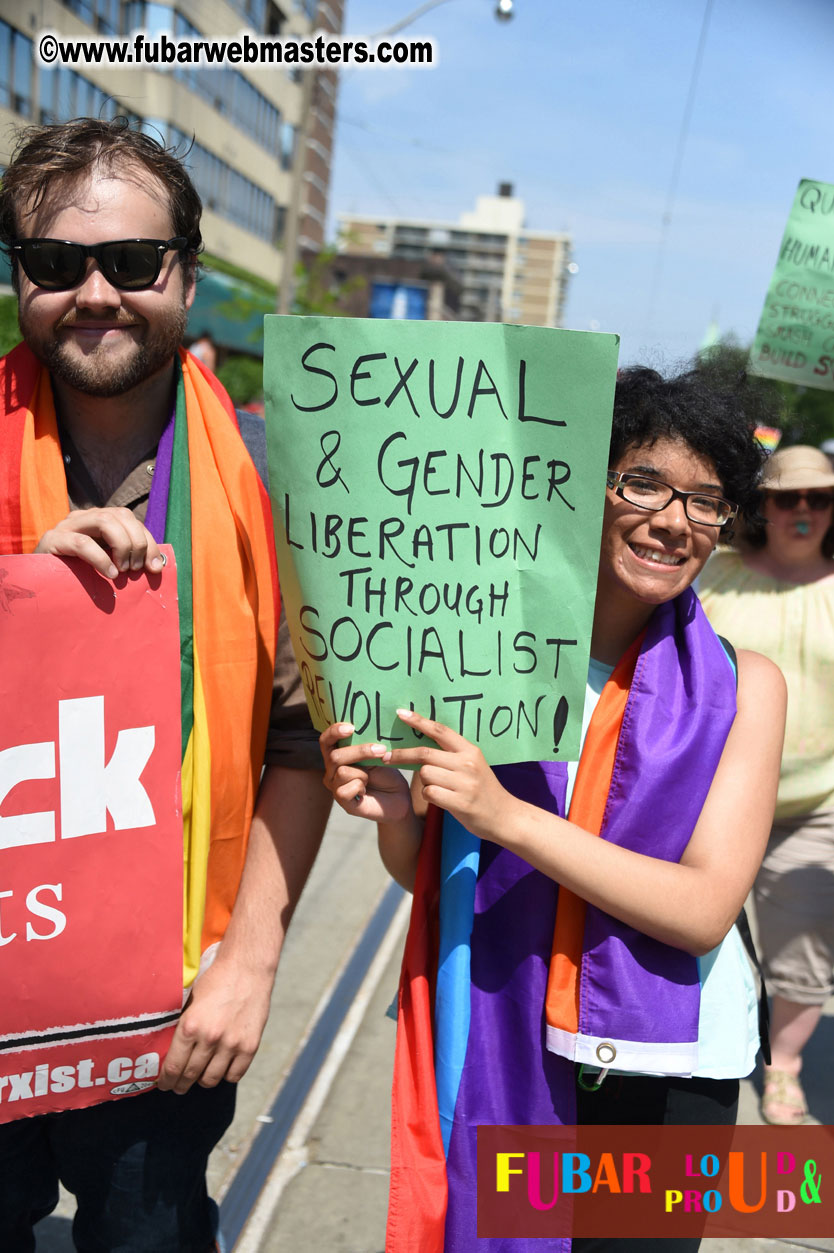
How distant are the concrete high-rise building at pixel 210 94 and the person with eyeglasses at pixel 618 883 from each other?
1352cm

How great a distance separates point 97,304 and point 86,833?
2.57 ft

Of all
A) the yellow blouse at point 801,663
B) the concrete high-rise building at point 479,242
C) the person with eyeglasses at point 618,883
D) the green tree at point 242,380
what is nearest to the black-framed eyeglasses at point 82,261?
the person with eyeglasses at point 618,883

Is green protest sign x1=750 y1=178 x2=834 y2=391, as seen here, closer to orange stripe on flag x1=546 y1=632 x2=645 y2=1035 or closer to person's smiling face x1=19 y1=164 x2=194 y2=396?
orange stripe on flag x1=546 y1=632 x2=645 y2=1035

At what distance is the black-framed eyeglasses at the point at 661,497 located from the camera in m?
1.73

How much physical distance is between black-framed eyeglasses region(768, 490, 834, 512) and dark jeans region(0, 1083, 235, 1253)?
250 cm

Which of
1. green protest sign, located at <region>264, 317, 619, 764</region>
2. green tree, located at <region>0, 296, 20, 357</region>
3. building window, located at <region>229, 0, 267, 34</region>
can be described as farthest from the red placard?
building window, located at <region>229, 0, 267, 34</region>

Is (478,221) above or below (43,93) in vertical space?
above

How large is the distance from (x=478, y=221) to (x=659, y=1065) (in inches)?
6231

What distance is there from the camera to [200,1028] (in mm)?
1644

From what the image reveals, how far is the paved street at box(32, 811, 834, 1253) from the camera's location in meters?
2.71

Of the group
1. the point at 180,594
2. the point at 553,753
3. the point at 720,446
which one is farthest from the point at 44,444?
the point at 720,446

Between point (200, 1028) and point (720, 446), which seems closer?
point (200, 1028)

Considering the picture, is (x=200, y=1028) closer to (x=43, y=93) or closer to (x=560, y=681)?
(x=560, y=681)

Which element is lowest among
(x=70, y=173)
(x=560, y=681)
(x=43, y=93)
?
(x=560, y=681)
